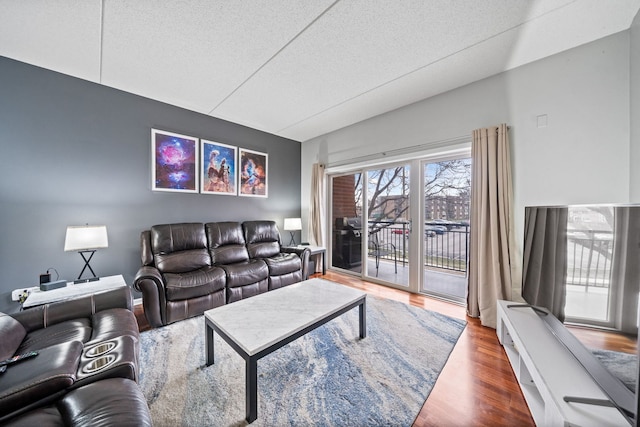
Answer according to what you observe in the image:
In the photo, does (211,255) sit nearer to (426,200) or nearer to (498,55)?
(426,200)

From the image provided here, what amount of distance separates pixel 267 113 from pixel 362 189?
74.7 inches

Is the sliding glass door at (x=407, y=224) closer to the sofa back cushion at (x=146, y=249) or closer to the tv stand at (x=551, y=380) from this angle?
the tv stand at (x=551, y=380)

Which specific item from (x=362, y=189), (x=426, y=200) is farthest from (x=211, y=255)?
(x=426, y=200)

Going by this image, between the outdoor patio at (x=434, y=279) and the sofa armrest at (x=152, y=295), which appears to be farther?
the outdoor patio at (x=434, y=279)

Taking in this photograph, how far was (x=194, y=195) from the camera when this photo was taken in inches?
130

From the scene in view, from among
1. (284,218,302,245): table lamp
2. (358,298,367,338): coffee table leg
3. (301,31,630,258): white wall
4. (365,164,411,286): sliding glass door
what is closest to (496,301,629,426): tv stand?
(358,298,367,338): coffee table leg

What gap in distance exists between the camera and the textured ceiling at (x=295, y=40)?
1581 mm

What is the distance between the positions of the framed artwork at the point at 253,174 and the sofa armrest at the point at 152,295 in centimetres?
Result: 193

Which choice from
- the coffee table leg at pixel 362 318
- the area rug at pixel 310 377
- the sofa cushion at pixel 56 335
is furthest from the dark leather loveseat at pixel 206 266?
the coffee table leg at pixel 362 318

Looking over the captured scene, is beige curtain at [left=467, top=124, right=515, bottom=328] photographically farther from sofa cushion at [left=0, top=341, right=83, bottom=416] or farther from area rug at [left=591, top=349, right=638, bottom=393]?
sofa cushion at [left=0, top=341, right=83, bottom=416]

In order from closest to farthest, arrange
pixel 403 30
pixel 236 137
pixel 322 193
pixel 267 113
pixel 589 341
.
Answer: pixel 589 341, pixel 403 30, pixel 267 113, pixel 236 137, pixel 322 193

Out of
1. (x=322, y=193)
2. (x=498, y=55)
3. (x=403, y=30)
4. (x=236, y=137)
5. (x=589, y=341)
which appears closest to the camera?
(x=589, y=341)

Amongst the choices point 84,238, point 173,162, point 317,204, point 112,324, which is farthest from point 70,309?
point 317,204

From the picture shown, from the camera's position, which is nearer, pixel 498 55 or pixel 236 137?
pixel 498 55
